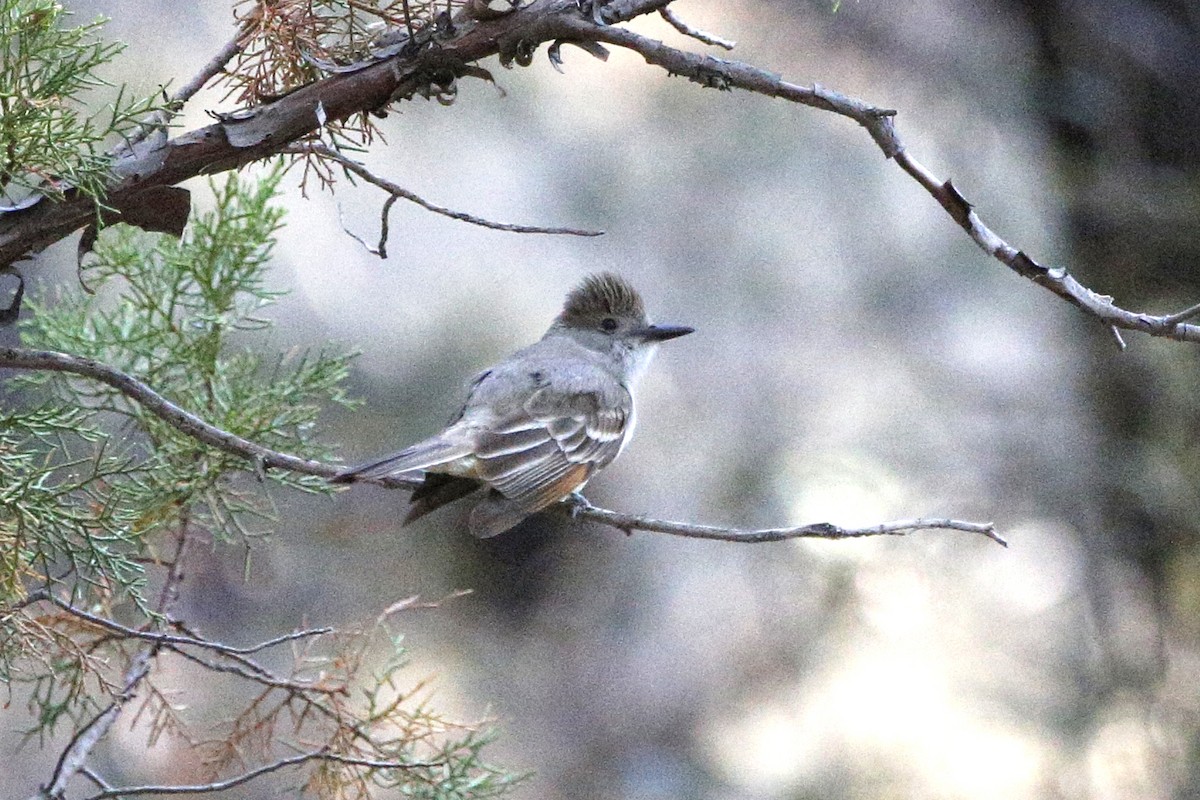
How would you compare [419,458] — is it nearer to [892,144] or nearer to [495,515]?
[495,515]

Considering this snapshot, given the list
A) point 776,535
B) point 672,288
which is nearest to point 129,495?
point 776,535

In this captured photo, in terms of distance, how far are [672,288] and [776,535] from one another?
404 cm

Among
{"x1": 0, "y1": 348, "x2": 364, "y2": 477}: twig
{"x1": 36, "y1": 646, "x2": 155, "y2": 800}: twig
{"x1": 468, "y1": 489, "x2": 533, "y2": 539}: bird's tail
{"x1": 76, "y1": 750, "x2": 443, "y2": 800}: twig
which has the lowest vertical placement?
{"x1": 76, "y1": 750, "x2": 443, "y2": 800}: twig

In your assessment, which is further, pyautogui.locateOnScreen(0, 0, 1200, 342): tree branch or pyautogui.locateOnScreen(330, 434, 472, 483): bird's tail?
pyautogui.locateOnScreen(330, 434, 472, 483): bird's tail

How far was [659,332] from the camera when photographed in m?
3.67

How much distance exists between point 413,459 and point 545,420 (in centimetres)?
61

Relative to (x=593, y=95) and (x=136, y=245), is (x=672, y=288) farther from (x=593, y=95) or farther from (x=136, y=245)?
(x=136, y=245)

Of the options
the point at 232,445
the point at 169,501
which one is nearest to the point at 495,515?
the point at 169,501

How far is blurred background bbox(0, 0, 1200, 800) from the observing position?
16.3 feet

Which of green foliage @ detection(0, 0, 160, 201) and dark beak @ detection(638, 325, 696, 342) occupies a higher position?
green foliage @ detection(0, 0, 160, 201)

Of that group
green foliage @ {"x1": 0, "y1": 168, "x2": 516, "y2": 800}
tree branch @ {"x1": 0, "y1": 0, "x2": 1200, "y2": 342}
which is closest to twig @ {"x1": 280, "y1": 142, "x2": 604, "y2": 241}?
tree branch @ {"x1": 0, "y1": 0, "x2": 1200, "y2": 342}

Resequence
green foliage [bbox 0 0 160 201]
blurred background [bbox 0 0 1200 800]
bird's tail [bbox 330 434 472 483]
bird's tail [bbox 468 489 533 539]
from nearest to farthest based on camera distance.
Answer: green foliage [bbox 0 0 160 201]
bird's tail [bbox 330 434 472 483]
bird's tail [bbox 468 489 533 539]
blurred background [bbox 0 0 1200 800]

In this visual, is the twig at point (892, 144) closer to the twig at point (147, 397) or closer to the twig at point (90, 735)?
the twig at point (147, 397)

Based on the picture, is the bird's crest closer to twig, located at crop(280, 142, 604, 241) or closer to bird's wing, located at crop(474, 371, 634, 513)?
bird's wing, located at crop(474, 371, 634, 513)
